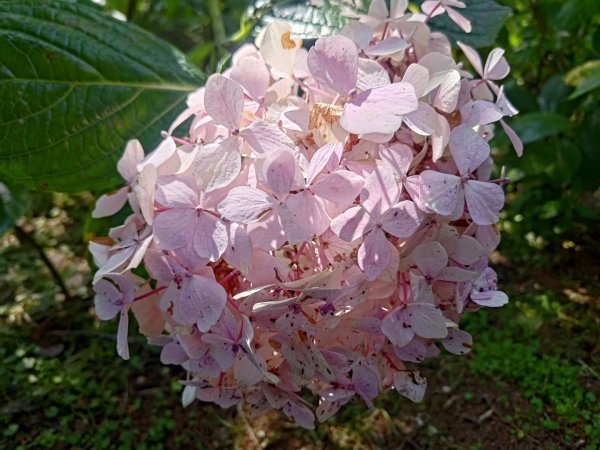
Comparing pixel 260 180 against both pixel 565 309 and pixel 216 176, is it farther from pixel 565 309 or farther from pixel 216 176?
pixel 565 309

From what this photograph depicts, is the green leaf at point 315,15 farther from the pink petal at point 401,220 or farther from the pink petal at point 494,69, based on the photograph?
the pink petal at point 401,220

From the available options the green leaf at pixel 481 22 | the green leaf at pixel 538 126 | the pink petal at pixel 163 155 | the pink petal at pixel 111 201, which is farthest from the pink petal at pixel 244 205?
the green leaf at pixel 538 126

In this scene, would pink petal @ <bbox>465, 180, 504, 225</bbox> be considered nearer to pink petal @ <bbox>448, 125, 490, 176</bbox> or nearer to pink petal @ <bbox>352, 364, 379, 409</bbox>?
pink petal @ <bbox>448, 125, 490, 176</bbox>

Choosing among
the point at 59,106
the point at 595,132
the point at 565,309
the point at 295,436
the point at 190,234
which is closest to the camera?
the point at 190,234

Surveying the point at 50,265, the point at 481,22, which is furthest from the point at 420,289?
the point at 50,265

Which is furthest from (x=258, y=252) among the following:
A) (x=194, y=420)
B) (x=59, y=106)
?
(x=194, y=420)

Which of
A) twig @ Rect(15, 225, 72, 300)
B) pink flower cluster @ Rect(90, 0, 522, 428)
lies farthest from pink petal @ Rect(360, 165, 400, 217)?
twig @ Rect(15, 225, 72, 300)
